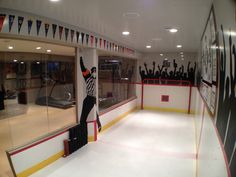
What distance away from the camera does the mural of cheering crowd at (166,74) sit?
8.69m

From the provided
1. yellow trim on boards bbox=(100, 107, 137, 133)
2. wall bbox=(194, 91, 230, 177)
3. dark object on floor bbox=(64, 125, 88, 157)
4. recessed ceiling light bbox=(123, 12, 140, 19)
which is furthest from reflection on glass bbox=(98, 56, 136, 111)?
wall bbox=(194, 91, 230, 177)

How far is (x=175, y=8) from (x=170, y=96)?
601 centimetres

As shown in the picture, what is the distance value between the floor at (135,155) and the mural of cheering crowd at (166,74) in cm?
333

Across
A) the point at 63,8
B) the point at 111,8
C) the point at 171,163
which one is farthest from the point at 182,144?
the point at 63,8

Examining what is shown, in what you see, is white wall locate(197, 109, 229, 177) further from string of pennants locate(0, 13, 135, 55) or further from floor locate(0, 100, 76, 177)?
floor locate(0, 100, 76, 177)

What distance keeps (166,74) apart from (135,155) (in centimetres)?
603

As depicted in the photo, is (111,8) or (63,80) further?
(63,80)

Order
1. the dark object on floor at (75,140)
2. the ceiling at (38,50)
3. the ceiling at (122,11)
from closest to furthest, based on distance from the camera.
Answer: the ceiling at (122,11) → the ceiling at (38,50) → the dark object on floor at (75,140)

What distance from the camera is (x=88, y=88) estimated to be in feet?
14.4

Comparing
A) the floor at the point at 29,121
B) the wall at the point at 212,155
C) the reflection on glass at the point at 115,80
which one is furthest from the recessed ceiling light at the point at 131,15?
the floor at the point at 29,121

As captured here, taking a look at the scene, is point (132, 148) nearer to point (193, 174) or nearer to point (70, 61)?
point (193, 174)

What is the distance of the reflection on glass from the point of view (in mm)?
5789

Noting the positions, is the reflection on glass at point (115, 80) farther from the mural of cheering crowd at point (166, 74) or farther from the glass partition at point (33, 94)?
the glass partition at point (33, 94)

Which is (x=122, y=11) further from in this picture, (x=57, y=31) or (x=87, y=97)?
(x=87, y=97)
